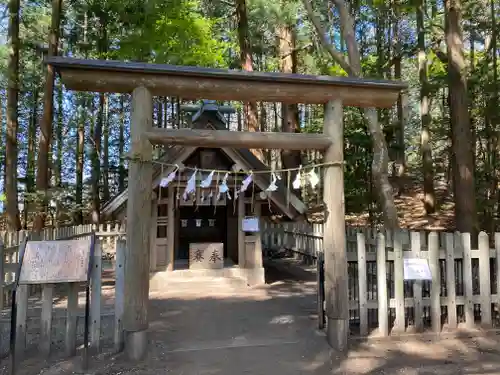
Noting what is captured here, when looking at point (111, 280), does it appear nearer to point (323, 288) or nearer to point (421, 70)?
point (323, 288)

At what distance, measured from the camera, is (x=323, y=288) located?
603cm

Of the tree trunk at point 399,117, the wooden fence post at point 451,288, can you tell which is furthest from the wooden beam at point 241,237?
the tree trunk at point 399,117

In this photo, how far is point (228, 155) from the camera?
Answer: 10.1 metres

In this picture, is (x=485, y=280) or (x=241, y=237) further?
(x=241, y=237)

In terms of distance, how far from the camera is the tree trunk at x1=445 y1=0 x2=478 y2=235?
891 cm

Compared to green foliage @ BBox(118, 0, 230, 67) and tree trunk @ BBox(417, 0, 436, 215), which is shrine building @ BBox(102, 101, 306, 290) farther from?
tree trunk @ BBox(417, 0, 436, 215)

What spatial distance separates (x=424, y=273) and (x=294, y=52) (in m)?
13.6

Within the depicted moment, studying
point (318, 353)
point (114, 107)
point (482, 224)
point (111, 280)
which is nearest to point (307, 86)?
point (318, 353)

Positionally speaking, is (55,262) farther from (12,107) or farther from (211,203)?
(12,107)

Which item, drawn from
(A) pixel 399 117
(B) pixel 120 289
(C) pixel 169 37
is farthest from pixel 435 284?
(A) pixel 399 117

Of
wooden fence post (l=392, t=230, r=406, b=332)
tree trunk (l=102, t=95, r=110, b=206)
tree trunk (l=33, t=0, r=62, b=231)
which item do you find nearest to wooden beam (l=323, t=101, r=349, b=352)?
wooden fence post (l=392, t=230, r=406, b=332)

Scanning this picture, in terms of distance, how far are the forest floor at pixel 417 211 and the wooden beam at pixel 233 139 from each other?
12.3 m

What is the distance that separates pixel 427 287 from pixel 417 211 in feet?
48.0

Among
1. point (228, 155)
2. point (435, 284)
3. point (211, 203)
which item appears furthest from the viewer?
point (211, 203)
